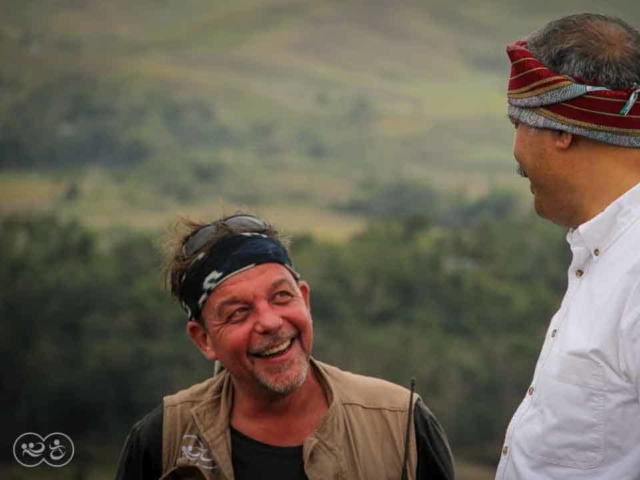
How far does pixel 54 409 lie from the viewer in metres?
6.26

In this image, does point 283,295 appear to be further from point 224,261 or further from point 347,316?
point 347,316

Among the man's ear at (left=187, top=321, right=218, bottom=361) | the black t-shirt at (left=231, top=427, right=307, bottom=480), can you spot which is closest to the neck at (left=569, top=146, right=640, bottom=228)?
the black t-shirt at (left=231, top=427, right=307, bottom=480)

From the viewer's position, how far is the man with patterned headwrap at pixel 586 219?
1929 mm

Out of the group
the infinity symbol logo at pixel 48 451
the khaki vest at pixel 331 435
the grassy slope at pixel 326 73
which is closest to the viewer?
the khaki vest at pixel 331 435

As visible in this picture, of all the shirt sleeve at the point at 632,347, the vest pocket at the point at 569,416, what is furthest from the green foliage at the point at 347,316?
the shirt sleeve at the point at 632,347

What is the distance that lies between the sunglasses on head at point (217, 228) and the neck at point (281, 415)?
403mm

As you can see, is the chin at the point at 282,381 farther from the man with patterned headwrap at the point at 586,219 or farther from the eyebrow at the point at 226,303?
the man with patterned headwrap at the point at 586,219

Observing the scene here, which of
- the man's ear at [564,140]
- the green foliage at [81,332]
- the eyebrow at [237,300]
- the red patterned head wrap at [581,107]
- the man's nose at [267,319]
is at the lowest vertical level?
the green foliage at [81,332]

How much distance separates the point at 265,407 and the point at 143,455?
13.1 inches

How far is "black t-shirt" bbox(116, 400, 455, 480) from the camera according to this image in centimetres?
241

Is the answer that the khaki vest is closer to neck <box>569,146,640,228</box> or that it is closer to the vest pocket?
the vest pocket

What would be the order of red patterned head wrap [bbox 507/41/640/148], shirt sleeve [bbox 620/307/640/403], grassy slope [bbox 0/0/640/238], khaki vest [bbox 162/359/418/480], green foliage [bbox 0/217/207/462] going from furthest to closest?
grassy slope [bbox 0/0/640/238] → green foliage [bbox 0/217/207/462] → khaki vest [bbox 162/359/418/480] → red patterned head wrap [bbox 507/41/640/148] → shirt sleeve [bbox 620/307/640/403]

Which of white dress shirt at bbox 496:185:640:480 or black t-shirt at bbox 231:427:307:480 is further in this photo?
black t-shirt at bbox 231:427:307:480

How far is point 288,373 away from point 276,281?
0.78 ft
